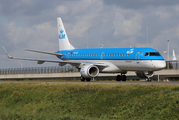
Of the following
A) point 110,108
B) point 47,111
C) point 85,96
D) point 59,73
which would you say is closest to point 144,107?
point 110,108

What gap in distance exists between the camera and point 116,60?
39.8 meters

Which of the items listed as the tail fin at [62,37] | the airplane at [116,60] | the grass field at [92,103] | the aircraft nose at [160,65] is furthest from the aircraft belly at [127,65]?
the grass field at [92,103]

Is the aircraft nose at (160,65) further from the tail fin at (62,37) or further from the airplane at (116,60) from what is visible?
the tail fin at (62,37)

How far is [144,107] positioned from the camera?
19.3 m

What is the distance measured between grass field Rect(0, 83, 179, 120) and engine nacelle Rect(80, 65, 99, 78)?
35.8ft

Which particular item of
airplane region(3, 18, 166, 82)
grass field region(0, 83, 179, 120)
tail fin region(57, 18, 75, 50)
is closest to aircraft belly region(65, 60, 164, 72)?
airplane region(3, 18, 166, 82)

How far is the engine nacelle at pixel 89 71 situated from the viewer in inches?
1553

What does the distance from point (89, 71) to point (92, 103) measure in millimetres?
19252

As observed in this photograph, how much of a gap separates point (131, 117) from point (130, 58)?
19.7m

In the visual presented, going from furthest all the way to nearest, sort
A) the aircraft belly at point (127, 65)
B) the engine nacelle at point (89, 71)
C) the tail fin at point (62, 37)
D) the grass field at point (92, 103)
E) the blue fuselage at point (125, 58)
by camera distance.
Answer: the tail fin at point (62, 37) < the engine nacelle at point (89, 71) < the aircraft belly at point (127, 65) < the blue fuselage at point (125, 58) < the grass field at point (92, 103)

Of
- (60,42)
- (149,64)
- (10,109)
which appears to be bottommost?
(10,109)

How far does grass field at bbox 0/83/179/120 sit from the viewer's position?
19000 mm

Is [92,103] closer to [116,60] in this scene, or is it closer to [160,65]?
[160,65]

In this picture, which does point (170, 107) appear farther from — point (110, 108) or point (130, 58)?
point (130, 58)
